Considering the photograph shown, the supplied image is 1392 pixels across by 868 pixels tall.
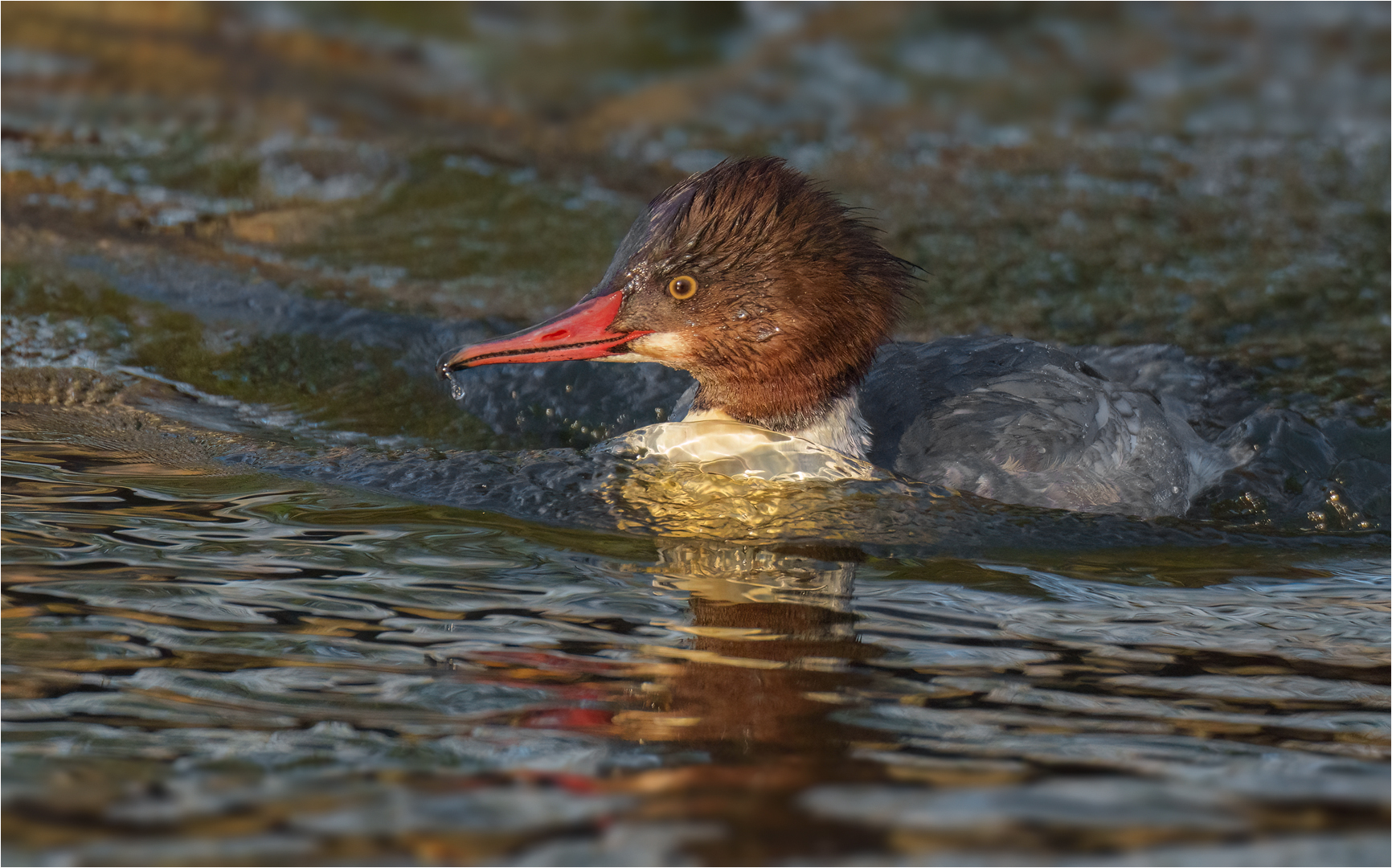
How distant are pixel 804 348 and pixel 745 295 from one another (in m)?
0.25

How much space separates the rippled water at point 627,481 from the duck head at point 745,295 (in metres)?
0.30

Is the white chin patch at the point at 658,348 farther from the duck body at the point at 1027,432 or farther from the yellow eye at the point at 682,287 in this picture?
the duck body at the point at 1027,432

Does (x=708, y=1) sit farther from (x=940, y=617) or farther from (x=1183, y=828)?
(x=1183, y=828)

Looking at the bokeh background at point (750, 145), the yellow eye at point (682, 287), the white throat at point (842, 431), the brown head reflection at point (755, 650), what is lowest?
the brown head reflection at point (755, 650)

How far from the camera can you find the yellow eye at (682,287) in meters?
4.36

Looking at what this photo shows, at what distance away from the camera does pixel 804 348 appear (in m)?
4.45

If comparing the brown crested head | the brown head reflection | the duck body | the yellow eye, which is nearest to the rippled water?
the brown head reflection

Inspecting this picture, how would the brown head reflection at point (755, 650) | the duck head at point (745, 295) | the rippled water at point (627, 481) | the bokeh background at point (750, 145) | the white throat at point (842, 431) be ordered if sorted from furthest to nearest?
1. the bokeh background at point (750, 145)
2. the white throat at point (842, 431)
3. the duck head at point (745, 295)
4. the brown head reflection at point (755, 650)
5. the rippled water at point (627, 481)

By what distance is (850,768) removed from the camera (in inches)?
93.3

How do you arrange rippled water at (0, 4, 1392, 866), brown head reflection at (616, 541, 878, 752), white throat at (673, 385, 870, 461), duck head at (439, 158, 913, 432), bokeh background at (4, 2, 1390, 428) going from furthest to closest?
bokeh background at (4, 2, 1390, 428) < white throat at (673, 385, 870, 461) < duck head at (439, 158, 913, 432) < brown head reflection at (616, 541, 878, 752) < rippled water at (0, 4, 1392, 866)

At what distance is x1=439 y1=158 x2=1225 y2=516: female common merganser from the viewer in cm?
436

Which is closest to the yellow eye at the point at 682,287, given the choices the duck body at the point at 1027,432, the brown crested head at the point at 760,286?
the brown crested head at the point at 760,286

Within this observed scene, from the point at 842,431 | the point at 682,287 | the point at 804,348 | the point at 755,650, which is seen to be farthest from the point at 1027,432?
the point at 755,650

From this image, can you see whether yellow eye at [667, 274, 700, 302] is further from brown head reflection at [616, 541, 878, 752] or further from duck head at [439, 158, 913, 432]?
brown head reflection at [616, 541, 878, 752]
